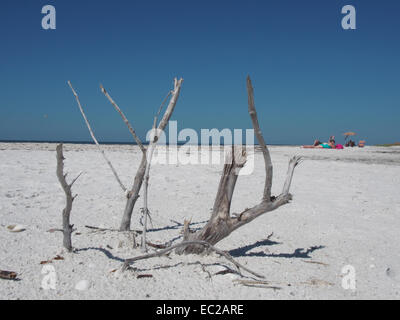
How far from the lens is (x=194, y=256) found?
236cm

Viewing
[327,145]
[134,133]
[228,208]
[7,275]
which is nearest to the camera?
[7,275]

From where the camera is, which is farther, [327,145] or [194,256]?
[327,145]

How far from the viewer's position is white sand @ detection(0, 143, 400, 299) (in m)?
1.92

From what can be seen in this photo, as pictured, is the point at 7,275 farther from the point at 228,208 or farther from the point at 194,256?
the point at 228,208

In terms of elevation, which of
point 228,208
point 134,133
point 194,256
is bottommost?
point 194,256

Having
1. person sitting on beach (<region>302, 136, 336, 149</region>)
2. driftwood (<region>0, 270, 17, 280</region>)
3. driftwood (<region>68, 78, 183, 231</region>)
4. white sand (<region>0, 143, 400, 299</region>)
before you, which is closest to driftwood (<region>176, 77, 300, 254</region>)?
white sand (<region>0, 143, 400, 299</region>)

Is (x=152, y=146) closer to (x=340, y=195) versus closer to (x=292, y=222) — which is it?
(x=292, y=222)

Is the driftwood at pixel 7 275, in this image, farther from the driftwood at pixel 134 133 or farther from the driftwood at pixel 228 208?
the driftwood at pixel 228 208

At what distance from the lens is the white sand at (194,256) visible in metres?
1.92

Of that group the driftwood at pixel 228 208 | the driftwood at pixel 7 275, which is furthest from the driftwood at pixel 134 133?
the driftwood at pixel 7 275

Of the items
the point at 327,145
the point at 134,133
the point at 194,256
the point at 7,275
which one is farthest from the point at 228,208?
the point at 327,145

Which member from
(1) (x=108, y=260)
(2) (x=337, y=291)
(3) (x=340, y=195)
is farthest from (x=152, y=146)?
(3) (x=340, y=195)

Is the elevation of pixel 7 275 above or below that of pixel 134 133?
below
